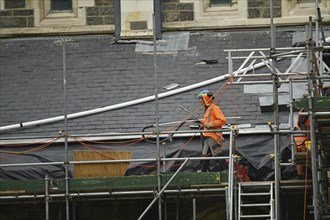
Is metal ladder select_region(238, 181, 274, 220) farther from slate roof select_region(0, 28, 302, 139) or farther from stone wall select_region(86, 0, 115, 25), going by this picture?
stone wall select_region(86, 0, 115, 25)

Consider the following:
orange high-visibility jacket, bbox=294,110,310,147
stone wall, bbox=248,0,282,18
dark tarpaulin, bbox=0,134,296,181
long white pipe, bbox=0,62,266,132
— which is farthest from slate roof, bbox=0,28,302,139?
orange high-visibility jacket, bbox=294,110,310,147

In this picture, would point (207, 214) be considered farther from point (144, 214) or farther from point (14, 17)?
point (14, 17)

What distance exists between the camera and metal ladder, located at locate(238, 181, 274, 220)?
2377 cm

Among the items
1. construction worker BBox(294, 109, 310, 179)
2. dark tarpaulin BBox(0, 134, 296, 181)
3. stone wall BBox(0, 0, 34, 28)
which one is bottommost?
dark tarpaulin BBox(0, 134, 296, 181)

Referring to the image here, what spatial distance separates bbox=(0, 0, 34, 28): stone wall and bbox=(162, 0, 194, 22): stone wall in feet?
7.88

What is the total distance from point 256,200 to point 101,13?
20.3ft

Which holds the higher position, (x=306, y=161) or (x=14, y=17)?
(x=14, y=17)

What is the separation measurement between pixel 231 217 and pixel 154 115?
3.50 metres

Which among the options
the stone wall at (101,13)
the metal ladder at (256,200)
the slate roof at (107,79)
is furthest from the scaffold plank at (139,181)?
the stone wall at (101,13)

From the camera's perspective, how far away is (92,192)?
24375 mm

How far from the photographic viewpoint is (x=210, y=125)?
24.2m

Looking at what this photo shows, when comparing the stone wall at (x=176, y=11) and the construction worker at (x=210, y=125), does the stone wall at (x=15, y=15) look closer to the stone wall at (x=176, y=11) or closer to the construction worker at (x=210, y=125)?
the stone wall at (x=176, y=11)

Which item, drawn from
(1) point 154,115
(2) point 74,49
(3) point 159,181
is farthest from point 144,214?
(2) point 74,49

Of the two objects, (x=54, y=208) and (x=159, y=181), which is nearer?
(x=159, y=181)
